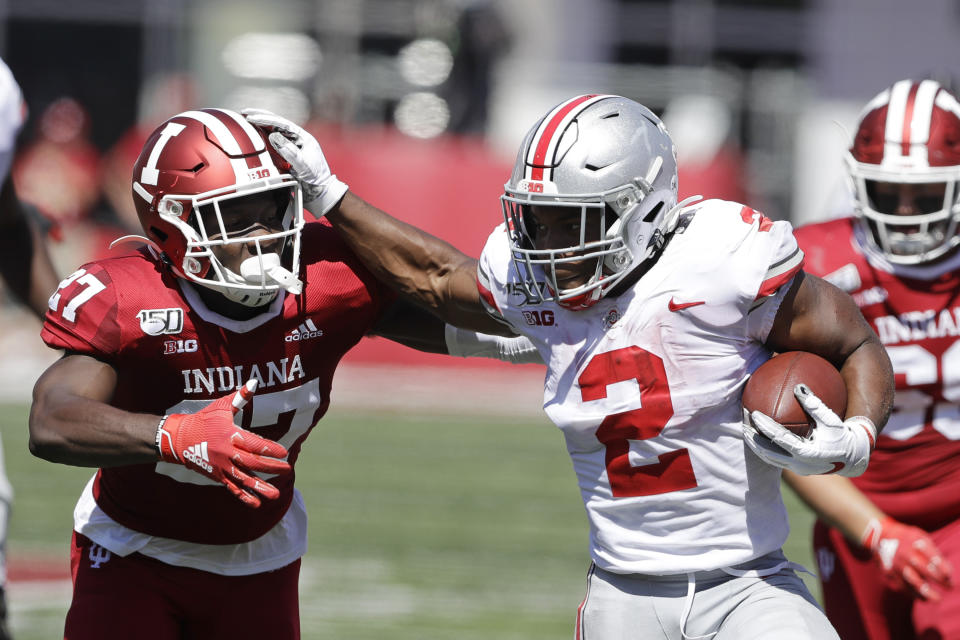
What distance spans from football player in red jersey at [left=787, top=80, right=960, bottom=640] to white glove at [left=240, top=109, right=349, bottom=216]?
1.40 meters

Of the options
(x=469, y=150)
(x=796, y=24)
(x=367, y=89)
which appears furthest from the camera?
Result: (x=796, y=24)

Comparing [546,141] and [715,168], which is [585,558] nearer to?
[546,141]

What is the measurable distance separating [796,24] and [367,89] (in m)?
5.91

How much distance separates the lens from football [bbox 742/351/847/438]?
3018 millimetres

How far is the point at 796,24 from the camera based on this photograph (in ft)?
58.4

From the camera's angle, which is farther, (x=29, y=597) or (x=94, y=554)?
(x=29, y=597)

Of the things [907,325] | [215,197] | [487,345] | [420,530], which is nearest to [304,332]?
[215,197]

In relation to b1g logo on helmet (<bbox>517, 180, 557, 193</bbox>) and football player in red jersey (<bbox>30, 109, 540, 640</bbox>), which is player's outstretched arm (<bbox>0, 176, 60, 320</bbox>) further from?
b1g logo on helmet (<bbox>517, 180, 557, 193</bbox>)

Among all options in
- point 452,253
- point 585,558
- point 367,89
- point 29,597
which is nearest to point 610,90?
point 367,89

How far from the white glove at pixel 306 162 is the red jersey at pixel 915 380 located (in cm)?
138

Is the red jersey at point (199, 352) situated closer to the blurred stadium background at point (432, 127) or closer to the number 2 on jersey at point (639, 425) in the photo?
the number 2 on jersey at point (639, 425)

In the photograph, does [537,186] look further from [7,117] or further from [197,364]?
[7,117]

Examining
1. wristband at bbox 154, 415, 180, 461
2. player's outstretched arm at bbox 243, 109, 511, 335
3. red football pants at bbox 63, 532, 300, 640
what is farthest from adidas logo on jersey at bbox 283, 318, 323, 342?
red football pants at bbox 63, 532, 300, 640

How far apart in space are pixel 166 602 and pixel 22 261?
1395 mm
